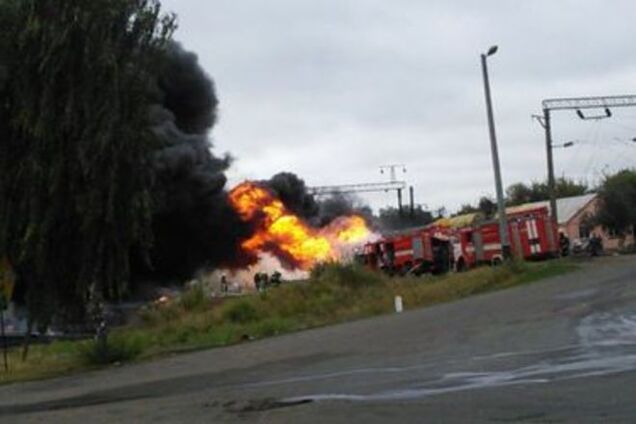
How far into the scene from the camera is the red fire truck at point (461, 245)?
168 feet

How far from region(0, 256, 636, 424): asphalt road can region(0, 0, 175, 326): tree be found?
369 centimetres

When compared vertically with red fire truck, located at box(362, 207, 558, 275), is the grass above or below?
below

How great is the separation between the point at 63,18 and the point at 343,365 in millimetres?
12906

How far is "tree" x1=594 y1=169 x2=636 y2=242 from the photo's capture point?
83.4 metres

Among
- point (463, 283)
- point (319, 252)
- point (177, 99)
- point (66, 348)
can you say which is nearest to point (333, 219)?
point (319, 252)

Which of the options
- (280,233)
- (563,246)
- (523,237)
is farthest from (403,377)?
(280,233)

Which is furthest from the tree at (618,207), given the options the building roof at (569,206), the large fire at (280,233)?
the large fire at (280,233)

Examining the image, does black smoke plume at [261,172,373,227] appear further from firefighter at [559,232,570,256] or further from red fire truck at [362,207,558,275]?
firefighter at [559,232,570,256]

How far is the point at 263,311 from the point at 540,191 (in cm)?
9568

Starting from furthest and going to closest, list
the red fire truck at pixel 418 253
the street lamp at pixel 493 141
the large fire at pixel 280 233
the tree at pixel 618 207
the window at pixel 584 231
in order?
the window at pixel 584 231
the tree at pixel 618 207
the large fire at pixel 280 233
the red fire truck at pixel 418 253
the street lamp at pixel 493 141

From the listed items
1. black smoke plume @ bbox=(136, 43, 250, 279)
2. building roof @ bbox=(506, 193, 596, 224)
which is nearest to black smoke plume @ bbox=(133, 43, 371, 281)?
black smoke plume @ bbox=(136, 43, 250, 279)

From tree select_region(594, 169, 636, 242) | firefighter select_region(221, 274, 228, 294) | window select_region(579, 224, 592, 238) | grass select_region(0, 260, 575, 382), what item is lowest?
grass select_region(0, 260, 575, 382)

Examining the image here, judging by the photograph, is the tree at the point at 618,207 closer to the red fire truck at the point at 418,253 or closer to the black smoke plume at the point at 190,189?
the red fire truck at the point at 418,253

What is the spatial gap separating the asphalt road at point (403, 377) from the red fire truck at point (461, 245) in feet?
85.3
